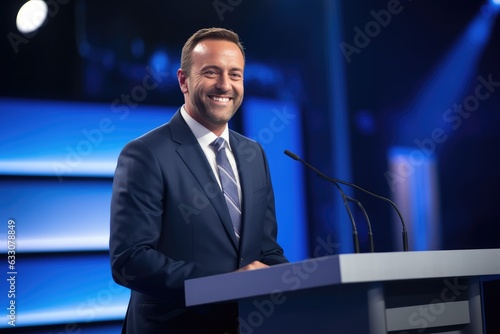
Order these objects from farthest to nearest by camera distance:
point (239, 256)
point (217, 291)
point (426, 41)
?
point (426, 41), point (239, 256), point (217, 291)

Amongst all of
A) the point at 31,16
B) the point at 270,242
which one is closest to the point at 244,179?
the point at 270,242

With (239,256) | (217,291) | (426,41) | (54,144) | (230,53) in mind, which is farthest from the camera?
(426,41)

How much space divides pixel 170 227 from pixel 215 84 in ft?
1.86

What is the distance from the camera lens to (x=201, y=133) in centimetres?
254

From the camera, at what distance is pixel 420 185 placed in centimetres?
534

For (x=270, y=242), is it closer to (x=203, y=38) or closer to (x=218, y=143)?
(x=218, y=143)

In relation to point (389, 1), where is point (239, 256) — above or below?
below

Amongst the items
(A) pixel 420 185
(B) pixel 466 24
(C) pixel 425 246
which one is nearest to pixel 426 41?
(B) pixel 466 24

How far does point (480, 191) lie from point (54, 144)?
3.03m

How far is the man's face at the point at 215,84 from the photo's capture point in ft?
8.38

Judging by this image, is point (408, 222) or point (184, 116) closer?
point (184, 116)

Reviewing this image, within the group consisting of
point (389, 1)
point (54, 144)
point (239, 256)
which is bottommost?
point (239, 256)

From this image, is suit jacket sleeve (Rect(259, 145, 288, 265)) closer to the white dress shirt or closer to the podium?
the white dress shirt

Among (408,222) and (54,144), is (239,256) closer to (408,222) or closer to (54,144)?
(54,144)
